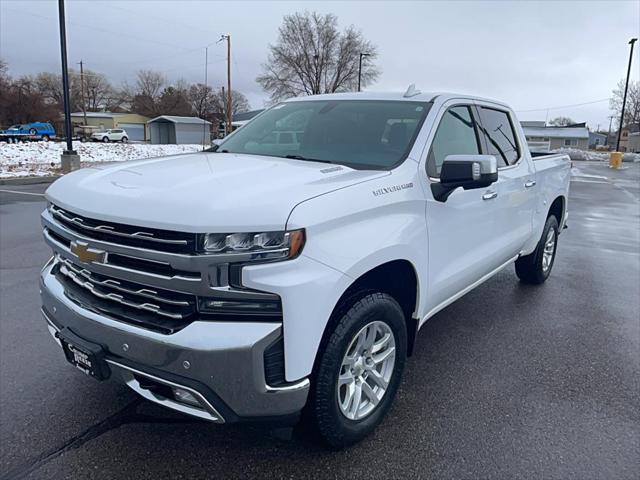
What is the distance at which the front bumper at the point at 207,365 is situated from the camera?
6.70ft

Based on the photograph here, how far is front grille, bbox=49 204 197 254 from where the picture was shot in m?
2.08

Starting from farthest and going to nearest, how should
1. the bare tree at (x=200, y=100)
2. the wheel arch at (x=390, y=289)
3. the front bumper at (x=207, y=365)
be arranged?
1. the bare tree at (x=200, y=100)
2. the wheel arch at (x=390, y=289)
3. the front bumper at (x=207, y=365)

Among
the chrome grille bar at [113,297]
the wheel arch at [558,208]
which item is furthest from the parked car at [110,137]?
the chrome grille bar at [113,297]

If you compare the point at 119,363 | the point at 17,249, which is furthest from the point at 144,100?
the point at 119,363

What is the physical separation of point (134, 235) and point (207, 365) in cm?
64

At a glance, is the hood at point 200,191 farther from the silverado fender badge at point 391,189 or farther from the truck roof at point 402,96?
the truck roof at point 402,96

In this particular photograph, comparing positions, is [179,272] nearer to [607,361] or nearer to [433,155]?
[433,155]

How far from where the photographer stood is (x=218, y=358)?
2.04m

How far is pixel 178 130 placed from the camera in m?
57.8

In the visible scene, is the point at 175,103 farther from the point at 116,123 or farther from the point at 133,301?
the point at 133,301

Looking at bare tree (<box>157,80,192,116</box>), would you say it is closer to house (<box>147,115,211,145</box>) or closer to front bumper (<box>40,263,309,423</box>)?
house (<box>147,115,211,145</box>)

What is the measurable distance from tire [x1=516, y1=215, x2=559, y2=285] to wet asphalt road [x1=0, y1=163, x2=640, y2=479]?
0.72 meters

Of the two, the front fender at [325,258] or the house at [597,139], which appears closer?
the front fender at [325,258]

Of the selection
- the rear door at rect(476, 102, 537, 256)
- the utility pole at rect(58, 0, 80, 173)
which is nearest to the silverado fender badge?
the rear door at rect(476, 102, 537, 256)
